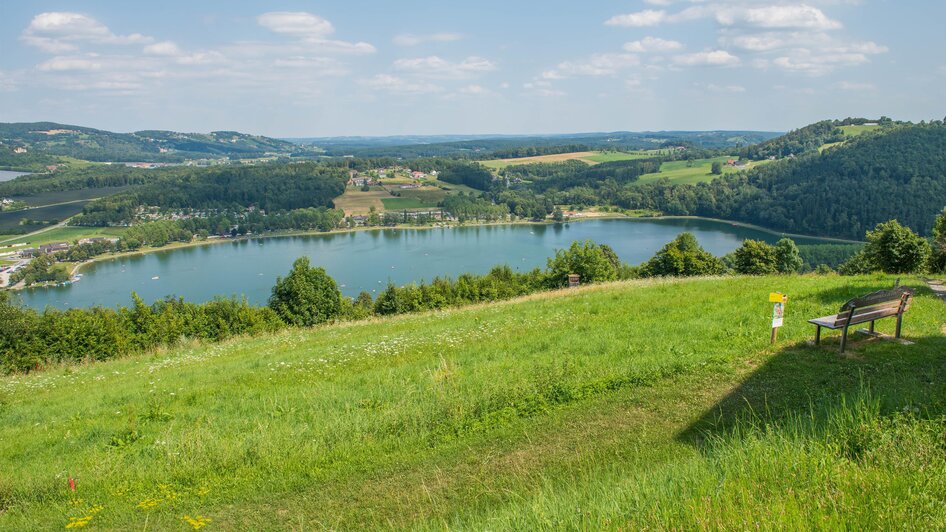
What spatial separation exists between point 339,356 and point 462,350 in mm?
2875

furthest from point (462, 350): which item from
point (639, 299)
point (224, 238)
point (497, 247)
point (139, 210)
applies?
point (139, 210)

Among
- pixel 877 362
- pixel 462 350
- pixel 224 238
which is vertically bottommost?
pixel 224 238

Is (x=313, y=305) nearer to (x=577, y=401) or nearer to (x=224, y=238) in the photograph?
(x=577, y=401)

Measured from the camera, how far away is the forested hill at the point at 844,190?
114125mm

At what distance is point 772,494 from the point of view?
409 centimetres

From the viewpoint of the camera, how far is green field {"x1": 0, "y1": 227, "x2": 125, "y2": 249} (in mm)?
127319

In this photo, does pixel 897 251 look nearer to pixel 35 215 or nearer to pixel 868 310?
pixel 868 310

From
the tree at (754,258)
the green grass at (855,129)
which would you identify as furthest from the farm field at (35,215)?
the green grass at (855,129)

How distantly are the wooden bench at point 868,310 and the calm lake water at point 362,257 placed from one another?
7612 cm

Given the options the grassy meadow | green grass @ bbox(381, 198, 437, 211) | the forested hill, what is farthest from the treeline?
green grass @ bbox(381, 198, 437, 211)

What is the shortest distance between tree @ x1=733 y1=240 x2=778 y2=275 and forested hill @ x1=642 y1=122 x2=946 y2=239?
80.6 m

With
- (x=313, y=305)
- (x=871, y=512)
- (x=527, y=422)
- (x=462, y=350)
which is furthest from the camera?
(x=313, y=305)

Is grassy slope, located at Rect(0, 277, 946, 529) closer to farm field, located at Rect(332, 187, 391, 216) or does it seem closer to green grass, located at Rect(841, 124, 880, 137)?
farm field, located at Rect(332, 187, 391, 216)

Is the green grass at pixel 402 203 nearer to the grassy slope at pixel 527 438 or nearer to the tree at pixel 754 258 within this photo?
the tree at pixel 754 258
